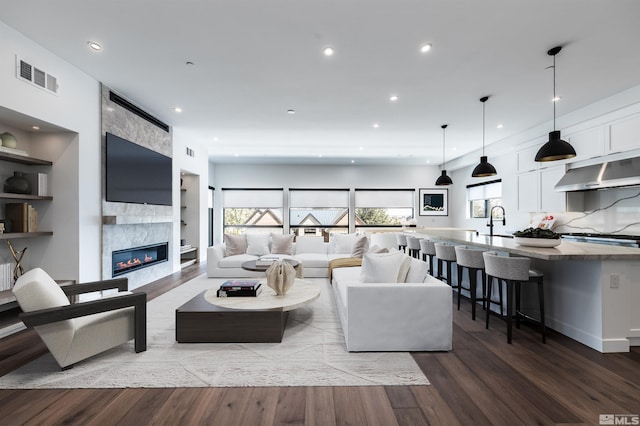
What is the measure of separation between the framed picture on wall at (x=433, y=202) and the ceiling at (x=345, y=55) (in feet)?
14.0

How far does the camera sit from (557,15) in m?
2.52

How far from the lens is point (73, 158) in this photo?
3.63 m

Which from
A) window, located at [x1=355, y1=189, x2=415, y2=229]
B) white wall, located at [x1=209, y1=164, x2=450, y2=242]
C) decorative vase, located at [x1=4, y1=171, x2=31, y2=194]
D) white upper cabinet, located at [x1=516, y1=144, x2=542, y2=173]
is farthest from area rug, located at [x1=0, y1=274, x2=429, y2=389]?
window, located at [x1=355, y1=189, x2=415, y2=229]

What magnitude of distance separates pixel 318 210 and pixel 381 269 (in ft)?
22.7

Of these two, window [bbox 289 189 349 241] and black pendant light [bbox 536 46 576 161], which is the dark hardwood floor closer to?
black pendant light [bbox 536 46 576 161]

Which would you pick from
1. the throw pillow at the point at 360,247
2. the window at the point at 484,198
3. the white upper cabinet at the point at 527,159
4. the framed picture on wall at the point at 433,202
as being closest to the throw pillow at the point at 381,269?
the throw pillow at the point at 360,247

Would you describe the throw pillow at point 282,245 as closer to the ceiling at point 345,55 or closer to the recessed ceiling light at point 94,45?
the ceiling at point 345,55

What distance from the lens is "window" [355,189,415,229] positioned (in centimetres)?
961

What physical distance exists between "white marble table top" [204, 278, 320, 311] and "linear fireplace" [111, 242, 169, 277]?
88.0 inches

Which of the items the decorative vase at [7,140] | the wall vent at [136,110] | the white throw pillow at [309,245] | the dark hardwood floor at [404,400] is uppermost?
the wall vent at [136,110]

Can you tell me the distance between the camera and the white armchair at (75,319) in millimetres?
2061

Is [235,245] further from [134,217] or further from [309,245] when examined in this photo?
[134,217]

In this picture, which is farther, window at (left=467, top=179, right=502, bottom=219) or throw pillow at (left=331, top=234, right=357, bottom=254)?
window at (left=467, top=179, right=502, bottom=219)

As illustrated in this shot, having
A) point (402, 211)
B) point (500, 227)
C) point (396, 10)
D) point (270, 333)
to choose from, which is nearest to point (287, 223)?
point (402, 211)
